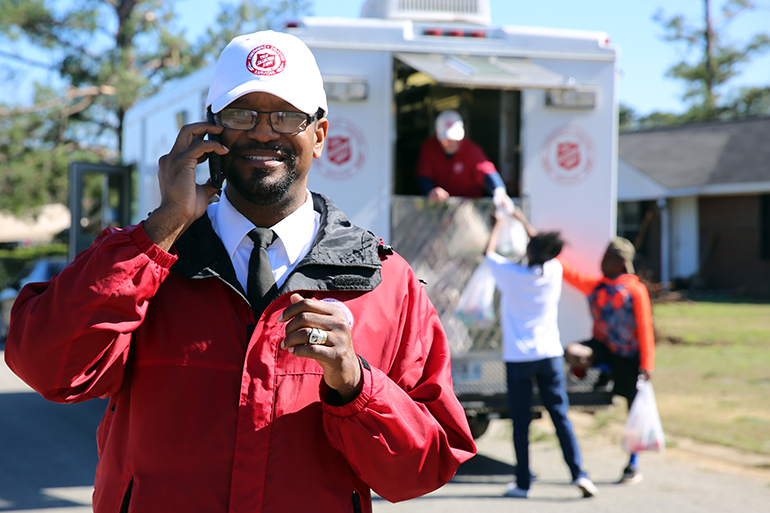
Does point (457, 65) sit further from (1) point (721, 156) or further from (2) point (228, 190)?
(1) point (721, 156)

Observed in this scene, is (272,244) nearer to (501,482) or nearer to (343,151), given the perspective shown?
(343,151)

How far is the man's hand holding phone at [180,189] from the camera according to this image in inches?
66.1

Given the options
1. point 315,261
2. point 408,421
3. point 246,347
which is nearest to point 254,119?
point 315,261

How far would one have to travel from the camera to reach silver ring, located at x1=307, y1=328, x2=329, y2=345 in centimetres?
155

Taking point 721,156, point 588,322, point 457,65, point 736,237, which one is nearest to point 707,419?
point 588,322

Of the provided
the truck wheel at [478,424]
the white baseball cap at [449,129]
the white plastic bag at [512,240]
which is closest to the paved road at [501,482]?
the truck wheel at [478,424]

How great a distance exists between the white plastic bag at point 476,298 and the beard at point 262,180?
403 centimetres

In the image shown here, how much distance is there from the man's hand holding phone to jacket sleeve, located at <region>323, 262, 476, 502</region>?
0.51 metres

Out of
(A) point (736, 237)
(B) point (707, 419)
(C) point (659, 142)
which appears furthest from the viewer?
(C) point (659, 142)

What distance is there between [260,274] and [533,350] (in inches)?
152

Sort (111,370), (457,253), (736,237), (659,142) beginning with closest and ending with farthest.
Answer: (111,370) < (457,253) < (736,237) < (659,142)

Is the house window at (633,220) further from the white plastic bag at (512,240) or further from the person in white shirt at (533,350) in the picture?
the person in white shirt at (533,350)

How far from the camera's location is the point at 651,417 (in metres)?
5.54

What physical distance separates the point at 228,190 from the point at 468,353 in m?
4.09
